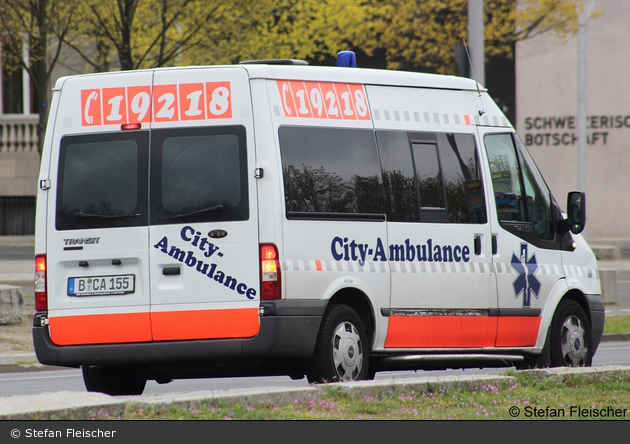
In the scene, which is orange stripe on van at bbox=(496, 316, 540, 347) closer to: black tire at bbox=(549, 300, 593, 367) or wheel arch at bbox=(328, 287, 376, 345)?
black tire at bbox=(549, 300, 593, 367)

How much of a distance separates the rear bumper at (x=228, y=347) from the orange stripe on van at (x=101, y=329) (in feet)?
0.14

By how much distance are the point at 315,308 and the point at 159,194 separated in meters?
1.27

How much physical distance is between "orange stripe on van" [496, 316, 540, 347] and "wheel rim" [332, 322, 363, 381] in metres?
1.61

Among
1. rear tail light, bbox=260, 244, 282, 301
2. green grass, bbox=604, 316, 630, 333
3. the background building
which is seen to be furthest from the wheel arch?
the background building

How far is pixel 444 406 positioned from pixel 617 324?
30.5ft

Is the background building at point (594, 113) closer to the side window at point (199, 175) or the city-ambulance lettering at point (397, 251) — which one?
the city-ambulance lettering at point (397, 251)

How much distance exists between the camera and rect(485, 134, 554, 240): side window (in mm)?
8992

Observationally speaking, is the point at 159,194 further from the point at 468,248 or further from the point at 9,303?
the point at 9,303

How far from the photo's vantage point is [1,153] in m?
32.6

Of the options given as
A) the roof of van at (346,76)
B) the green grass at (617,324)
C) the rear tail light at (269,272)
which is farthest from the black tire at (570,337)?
the green grass at (617,324)

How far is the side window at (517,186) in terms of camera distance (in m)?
8.99
